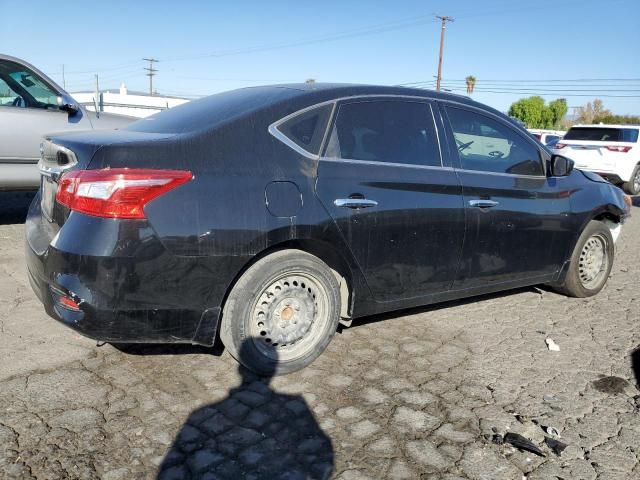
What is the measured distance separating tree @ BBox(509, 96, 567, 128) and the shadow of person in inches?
2844

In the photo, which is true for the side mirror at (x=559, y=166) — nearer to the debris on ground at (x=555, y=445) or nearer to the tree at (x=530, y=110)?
the debris on ground at (x=555, y=445)

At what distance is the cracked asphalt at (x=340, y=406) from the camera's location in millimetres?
2590

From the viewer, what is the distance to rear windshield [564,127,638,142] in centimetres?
1391

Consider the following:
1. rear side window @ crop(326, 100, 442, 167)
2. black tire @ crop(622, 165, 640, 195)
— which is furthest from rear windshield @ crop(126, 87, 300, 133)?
black tire @ crop(622, 165, 640, 195)

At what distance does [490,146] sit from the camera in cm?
426

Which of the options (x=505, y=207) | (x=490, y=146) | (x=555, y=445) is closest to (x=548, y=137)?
(x=490, y=146)

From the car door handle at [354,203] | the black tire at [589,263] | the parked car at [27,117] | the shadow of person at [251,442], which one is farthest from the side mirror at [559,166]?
the parked car at [27,117]

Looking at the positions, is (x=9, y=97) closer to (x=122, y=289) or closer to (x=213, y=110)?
(x=213, y=110)

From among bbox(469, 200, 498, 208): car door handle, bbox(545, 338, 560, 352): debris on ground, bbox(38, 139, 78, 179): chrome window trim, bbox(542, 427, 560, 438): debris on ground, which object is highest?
bbox(38, 139, 78, 179): chrome window trim

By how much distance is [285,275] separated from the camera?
10.9 feet

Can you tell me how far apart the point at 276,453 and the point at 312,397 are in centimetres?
57

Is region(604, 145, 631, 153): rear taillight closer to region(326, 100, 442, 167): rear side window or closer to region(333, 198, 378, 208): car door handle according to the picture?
region(326, 100, 442, 167): rear side window

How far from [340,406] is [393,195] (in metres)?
1.31

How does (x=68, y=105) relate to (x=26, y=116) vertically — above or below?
above
